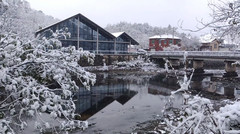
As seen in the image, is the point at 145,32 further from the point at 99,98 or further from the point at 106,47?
the point at 99,98

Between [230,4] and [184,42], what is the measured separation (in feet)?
210

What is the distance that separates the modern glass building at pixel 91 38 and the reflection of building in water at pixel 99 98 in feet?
57.3

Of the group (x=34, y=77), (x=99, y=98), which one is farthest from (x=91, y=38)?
(x=34, y=77)

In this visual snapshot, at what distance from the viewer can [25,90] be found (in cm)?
294

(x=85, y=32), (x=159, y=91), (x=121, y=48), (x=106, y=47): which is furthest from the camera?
(x=121, y=48)

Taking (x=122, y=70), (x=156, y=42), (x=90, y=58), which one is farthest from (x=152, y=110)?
(x=156, y=42)

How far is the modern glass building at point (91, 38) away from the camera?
A: 35.8 meters

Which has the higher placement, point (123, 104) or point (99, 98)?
point (99, 98)

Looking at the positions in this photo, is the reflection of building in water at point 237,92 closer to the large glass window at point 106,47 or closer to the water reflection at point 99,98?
the water reflection at point 99,98

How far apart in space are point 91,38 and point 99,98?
78.3ft

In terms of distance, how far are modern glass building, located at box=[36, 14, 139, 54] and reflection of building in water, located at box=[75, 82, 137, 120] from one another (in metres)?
17.5

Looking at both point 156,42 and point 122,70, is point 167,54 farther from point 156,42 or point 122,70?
point 156,42

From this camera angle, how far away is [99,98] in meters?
16.4

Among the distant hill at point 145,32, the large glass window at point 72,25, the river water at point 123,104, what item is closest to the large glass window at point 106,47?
the large glass window at point 72,25
